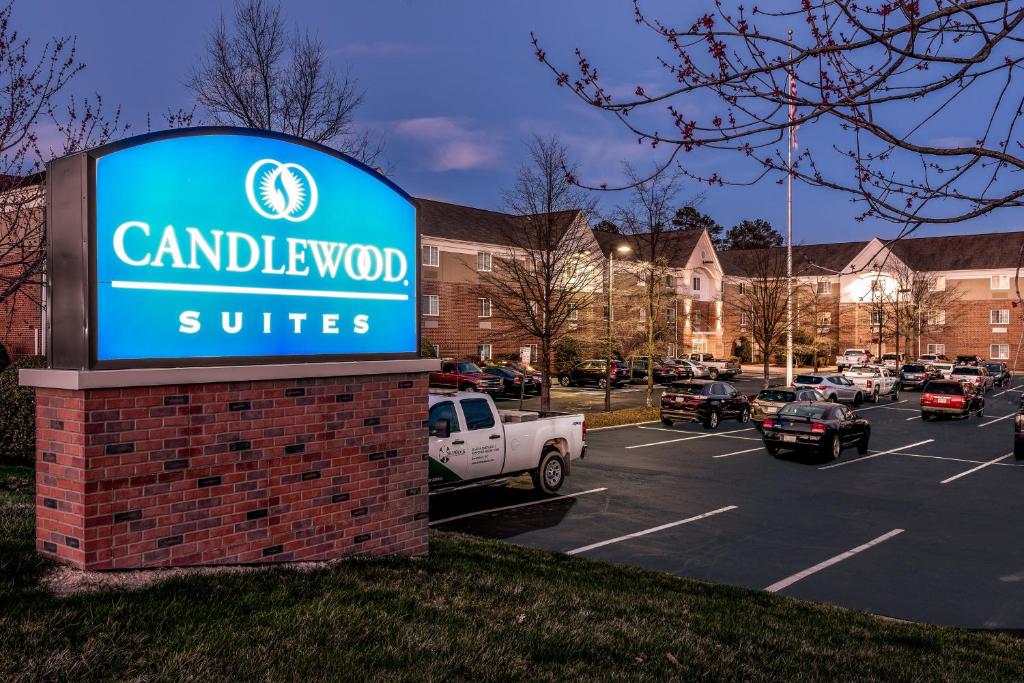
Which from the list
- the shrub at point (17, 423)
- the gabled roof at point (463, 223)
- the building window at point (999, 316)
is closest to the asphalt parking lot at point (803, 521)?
the shrub at point (17, 423)

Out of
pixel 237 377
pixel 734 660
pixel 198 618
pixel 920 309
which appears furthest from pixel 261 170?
pixel 920 309

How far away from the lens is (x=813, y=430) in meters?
19.3

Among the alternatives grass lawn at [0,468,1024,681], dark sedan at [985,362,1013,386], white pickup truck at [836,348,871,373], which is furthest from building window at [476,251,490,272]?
grass lawn at [0,468,1024,681]

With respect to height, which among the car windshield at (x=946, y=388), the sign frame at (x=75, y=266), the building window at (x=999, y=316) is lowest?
the car windshield at (x=946, y=388)

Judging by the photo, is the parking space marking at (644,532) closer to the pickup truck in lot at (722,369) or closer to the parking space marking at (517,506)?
the parking space marking at (517,506)

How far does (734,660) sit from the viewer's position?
18.7ft

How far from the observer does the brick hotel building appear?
49531 millimetres

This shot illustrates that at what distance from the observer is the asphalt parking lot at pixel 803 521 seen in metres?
9.55

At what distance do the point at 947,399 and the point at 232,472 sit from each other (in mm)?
30426

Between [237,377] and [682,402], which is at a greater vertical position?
[237,377]

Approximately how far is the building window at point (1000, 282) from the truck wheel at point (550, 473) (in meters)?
70.4

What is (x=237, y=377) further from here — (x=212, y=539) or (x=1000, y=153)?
(x=1000, y=153)

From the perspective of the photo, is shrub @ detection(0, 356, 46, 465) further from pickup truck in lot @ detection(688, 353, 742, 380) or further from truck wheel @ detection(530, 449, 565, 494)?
pickup truck in lot @ detection(688, 353, 742, 380)

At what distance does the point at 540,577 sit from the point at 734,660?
7.82 feet
